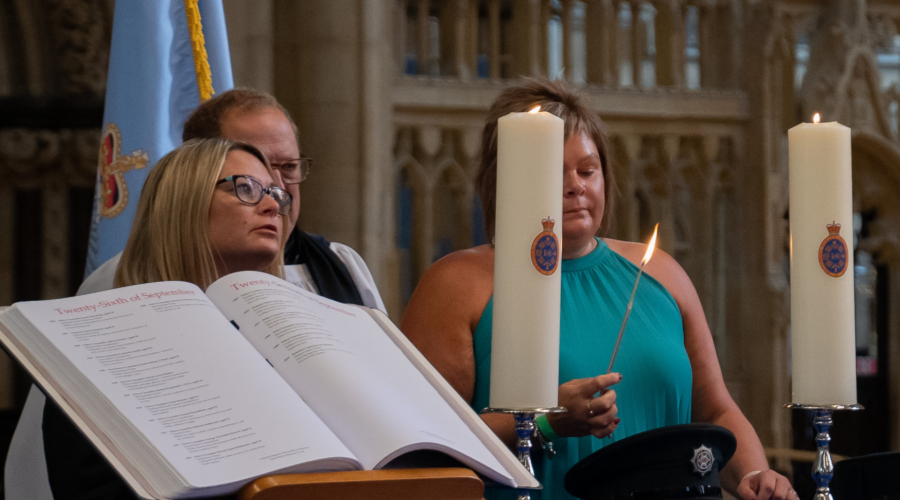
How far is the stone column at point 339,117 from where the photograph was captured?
12.4ft

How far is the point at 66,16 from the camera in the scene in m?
3.87

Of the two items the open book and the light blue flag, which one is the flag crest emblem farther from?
the open book

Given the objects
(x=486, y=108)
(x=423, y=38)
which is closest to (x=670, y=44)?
(x=486, y=108)

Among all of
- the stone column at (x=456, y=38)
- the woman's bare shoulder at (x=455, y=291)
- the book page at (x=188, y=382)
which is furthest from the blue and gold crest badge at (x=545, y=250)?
the stone column at (x=456, y=38)

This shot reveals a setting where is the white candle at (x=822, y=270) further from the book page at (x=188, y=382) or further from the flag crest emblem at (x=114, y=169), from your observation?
the flag crest emblem at (x=114, y=169)

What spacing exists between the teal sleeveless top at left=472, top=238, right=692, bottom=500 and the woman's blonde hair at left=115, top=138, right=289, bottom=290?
0.38 m

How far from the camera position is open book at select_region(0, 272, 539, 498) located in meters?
0.66

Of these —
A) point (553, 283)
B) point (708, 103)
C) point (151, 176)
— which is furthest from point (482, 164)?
point (708, 103)

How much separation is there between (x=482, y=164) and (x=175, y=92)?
3.63ft

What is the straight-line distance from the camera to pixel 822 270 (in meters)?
0.88

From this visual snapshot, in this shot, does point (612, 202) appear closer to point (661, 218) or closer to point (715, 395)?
point (715, 395)

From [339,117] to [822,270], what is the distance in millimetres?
3042

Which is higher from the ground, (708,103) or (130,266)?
(708,103)

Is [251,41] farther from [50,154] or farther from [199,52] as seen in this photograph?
[199,52]
